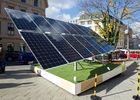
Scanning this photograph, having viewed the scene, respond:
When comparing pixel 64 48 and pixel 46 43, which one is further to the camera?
pixel 64 48

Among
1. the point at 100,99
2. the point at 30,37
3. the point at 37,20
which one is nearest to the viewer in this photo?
the point at 100,99

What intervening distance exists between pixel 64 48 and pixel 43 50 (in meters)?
1.56

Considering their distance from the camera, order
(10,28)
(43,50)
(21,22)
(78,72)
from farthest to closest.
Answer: (10,28)
(78,72)
(21,22)
(43,50)

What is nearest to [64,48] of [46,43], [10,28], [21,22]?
[46,43]

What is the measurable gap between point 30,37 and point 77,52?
2.75m

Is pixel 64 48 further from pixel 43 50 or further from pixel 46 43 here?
pixel 43 50

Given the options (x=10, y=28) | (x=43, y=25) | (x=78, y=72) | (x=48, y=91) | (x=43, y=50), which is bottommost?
(x=48, y=91)

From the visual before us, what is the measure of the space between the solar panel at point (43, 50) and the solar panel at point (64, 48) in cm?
40

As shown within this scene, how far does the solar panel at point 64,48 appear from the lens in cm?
910

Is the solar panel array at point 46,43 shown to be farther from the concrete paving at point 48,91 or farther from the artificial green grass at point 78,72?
the concrete paving at point 48,91

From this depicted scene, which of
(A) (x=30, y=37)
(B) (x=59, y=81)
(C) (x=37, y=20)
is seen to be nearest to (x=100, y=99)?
(B) (x=59, y=81)

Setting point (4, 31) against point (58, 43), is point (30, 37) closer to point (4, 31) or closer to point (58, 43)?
point (58, 43)

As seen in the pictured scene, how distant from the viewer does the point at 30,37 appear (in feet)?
29.6

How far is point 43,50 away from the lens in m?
8.58
